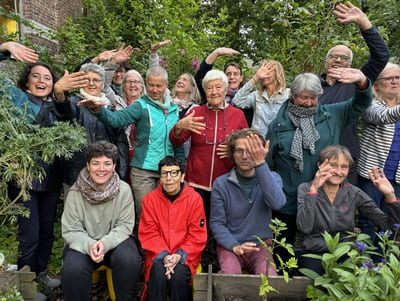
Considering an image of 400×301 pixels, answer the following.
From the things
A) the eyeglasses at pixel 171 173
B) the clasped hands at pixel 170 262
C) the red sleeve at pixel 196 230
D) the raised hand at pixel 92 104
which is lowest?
the clasped hands at pixel 170 262

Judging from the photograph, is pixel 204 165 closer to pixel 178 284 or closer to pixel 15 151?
pixel 178 284

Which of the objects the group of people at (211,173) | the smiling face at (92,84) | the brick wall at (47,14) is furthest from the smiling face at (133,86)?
the brick wall at (47,14)

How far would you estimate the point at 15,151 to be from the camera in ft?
7.38

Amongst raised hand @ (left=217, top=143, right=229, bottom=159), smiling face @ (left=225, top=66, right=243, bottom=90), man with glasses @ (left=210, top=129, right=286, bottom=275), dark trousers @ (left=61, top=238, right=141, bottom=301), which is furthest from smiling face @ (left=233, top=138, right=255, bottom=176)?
smiling face @ (left=225, top=66, right=243, bottom=90)

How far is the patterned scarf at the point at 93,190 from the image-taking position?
9.71 feet

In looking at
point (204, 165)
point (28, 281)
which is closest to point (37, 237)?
point (28, 281)

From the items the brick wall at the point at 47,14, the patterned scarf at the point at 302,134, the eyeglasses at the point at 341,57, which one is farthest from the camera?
the brick wall at the point at 47,14

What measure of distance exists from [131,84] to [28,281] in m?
2.32

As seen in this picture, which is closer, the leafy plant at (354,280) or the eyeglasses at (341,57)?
the leafy plant at (354,280)

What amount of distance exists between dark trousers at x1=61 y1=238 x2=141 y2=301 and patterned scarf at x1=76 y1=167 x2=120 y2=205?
41 cm

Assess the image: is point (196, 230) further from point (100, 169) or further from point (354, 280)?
point (354, 280)

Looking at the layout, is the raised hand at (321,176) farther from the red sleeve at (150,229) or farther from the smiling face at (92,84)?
the smiling face at (92,84)

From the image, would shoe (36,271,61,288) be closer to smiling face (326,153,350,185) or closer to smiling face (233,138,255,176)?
smiling face (233,138,255,176)

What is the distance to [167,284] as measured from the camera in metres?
2.79
